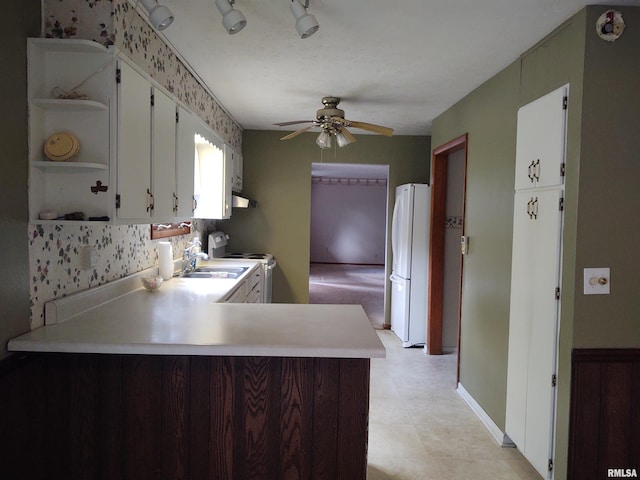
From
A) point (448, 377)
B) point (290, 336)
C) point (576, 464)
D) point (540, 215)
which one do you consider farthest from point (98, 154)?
point (448, 377)

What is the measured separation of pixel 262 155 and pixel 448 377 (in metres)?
3.27

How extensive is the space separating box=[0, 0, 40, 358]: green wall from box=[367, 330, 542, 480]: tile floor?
1987mm

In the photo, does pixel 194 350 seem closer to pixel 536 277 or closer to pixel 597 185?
pixel 536 277

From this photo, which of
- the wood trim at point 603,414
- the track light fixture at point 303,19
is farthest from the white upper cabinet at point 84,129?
the wood trim at point 603,414

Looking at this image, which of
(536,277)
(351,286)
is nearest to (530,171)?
(536,277)

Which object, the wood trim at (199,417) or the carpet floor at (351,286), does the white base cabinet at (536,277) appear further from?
the carpet floor at (351,286)

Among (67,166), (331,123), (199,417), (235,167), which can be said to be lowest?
(199,417)

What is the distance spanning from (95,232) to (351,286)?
6577 millimetres

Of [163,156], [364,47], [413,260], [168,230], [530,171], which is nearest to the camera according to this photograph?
[163,156]

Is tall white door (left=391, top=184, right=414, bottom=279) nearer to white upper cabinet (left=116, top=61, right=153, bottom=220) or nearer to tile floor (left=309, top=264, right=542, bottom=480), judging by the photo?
tile floor (left=309, top=264, right=542, bottom=480)

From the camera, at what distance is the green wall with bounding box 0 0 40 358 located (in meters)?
1.58

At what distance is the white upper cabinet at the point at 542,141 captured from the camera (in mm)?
2225

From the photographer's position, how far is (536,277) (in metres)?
2.43

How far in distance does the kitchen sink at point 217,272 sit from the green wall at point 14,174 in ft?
5.56
